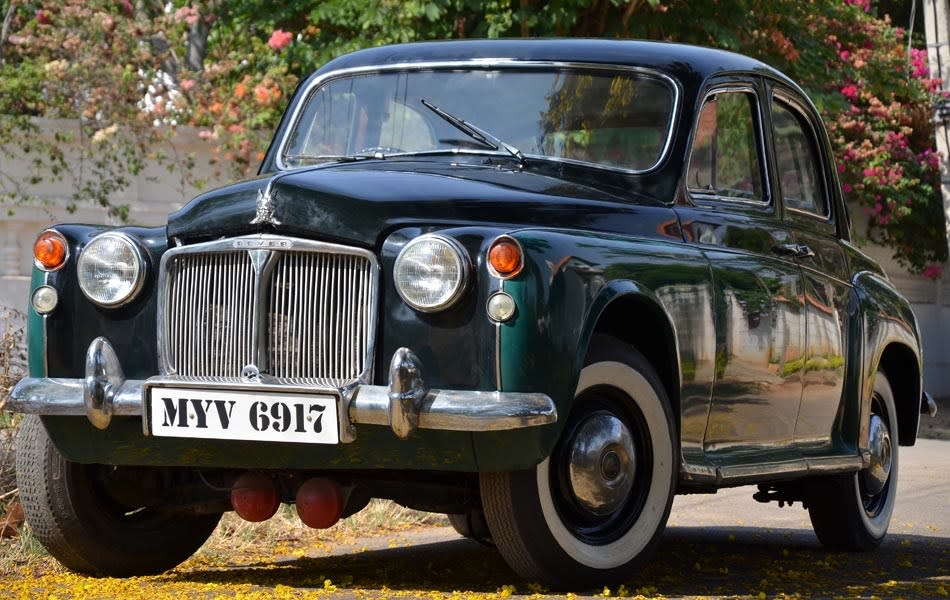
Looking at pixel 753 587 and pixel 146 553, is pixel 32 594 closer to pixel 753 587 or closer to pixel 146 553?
pixel 146 553

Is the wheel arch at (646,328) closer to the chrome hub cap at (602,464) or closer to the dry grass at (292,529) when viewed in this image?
the chrome hub cap at (602,464)

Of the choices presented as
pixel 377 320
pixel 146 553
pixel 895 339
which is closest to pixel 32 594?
pixel 146 553

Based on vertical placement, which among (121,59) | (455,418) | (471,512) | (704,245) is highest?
(121,59)

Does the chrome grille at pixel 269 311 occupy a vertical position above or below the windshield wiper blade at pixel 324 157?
below

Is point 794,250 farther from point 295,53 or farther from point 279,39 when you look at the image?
point 295,53

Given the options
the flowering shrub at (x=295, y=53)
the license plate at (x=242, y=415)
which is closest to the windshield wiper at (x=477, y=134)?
the license plate at (x=242, y=415)

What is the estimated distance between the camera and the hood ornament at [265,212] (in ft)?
16.5

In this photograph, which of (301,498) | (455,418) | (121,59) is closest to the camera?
(455,418)

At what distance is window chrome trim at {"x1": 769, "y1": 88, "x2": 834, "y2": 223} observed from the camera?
6789mm

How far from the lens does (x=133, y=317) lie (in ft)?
17.3

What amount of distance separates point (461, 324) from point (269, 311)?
2.06 ft

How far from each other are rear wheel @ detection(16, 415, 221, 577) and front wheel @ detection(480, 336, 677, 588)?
1.45 m

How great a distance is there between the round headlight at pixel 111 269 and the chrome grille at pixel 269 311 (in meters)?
0.11

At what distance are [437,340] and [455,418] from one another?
0.26 metres
